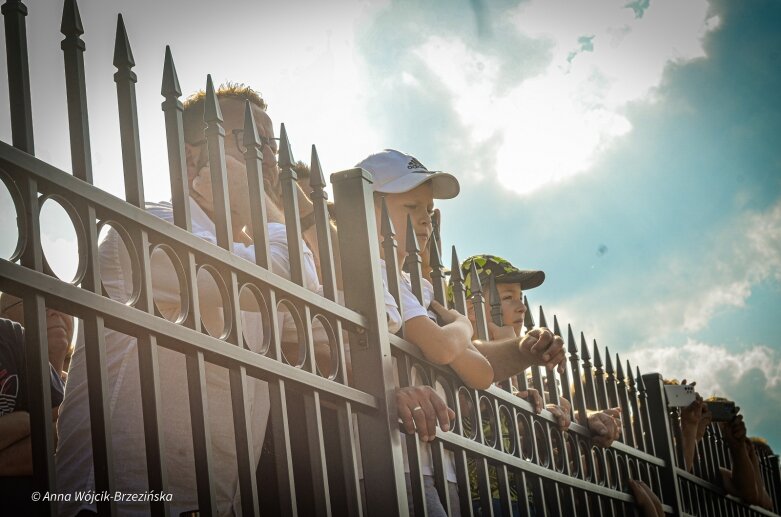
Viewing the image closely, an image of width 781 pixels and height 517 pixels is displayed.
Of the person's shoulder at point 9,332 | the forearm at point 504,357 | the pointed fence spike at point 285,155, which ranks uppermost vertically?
the pointed fence spike at point 285,155

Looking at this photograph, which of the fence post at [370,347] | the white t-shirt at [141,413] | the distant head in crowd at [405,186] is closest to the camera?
the white t-shirt at [141,413]

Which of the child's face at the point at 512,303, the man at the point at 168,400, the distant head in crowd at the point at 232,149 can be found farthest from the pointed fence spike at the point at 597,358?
the man at the point at 168,400

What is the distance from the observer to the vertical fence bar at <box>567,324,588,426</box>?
4.98m

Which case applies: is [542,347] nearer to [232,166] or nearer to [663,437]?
[232,166]

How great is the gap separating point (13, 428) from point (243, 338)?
968 mm

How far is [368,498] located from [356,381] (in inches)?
13.6

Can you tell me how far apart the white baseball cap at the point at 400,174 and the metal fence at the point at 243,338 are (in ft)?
1.42

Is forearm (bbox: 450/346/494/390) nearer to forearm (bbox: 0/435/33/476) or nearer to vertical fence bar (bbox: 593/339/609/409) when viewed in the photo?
forearm (bbox: 0/435/33/476)

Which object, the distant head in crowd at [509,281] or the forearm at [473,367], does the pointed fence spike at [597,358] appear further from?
the forearm at [473,367]

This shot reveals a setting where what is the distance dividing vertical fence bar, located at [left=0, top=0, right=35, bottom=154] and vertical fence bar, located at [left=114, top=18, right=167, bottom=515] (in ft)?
0.97

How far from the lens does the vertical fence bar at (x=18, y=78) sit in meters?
2.02

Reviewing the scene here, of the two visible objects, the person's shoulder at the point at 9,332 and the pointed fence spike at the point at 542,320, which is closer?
the person's shoulder at the point at 9,332

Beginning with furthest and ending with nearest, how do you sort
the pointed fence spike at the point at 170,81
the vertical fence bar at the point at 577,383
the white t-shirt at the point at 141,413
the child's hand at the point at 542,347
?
the vertical fence bar at the point at 577,383
the child's hand at the point at 542,347
the white t-shirt at the point at 141,413
the pointed fence spike at the point at 170,81

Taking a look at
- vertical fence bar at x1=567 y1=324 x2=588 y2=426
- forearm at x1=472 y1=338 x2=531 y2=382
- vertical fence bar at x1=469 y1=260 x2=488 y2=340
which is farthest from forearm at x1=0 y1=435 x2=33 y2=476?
vertical fence bar at x1=567 y1=324 x2=588 y2=426
